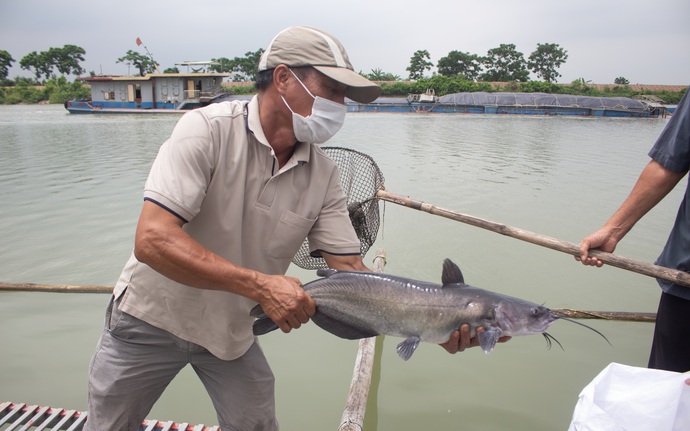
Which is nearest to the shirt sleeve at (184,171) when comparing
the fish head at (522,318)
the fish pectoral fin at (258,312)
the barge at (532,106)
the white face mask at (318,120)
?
the white face mask at (318,120)

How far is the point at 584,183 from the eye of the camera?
1420 cm

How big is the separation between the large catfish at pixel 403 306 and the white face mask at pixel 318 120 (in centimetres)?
67

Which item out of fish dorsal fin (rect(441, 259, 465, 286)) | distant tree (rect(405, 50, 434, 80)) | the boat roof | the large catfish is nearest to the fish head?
the large catfish

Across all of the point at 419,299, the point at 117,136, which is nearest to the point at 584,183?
the point at 419,299

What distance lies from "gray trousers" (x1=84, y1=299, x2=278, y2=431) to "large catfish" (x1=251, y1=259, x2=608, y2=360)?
0.40 m

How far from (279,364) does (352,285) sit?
9.51 ft

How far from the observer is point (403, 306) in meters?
2.25

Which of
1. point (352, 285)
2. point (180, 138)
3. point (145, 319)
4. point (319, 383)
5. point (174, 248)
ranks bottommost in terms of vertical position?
point (319, 383)

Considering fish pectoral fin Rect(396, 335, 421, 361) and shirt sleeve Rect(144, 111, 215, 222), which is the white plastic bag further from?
shirt sleeve Rect(144, 111, 215, 222)

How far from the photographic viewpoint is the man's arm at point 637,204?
9.01ft

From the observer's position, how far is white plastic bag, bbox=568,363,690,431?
1962mm

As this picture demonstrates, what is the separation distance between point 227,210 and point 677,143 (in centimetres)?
244

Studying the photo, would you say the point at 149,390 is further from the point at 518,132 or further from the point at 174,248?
the point at 518,132

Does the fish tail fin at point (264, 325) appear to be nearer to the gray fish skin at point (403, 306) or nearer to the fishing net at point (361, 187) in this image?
the gray fish skin at point (403, 306)
